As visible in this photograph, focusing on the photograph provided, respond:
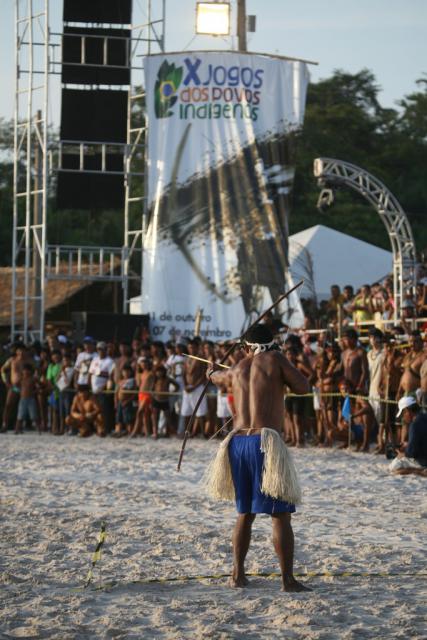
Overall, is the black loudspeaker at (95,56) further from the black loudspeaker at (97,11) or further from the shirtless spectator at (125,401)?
the shirtless spectator at (125,401)

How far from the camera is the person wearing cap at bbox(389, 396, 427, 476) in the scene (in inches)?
524

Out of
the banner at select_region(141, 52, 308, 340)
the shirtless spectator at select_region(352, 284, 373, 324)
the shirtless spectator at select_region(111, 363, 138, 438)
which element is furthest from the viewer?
the banner at select_region(141, 52, 308, 340)

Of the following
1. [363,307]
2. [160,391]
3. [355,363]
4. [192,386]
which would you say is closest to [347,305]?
[363,307]

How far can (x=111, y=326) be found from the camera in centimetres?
2591

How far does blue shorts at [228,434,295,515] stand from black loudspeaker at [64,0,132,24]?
2213cm

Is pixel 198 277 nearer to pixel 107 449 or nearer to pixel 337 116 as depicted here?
pixel 107 449

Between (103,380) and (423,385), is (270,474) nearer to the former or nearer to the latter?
(423,385)

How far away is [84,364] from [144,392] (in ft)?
6.40

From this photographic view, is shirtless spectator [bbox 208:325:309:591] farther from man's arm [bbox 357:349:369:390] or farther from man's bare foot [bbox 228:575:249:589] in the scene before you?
man's arm [bbox 357:349:369:390]

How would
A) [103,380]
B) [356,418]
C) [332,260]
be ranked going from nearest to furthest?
[356,418], [103,380], [332,260]

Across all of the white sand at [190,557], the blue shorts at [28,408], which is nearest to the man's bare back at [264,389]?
the white sand at [190,557]

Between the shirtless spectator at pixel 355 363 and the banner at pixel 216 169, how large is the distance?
9.03 metres

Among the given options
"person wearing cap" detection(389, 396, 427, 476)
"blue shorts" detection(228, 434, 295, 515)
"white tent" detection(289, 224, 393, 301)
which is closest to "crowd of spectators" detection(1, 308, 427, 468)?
"person wearing cap" detection(389, 396, 427, 476)

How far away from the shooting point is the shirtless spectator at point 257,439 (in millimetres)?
7289
